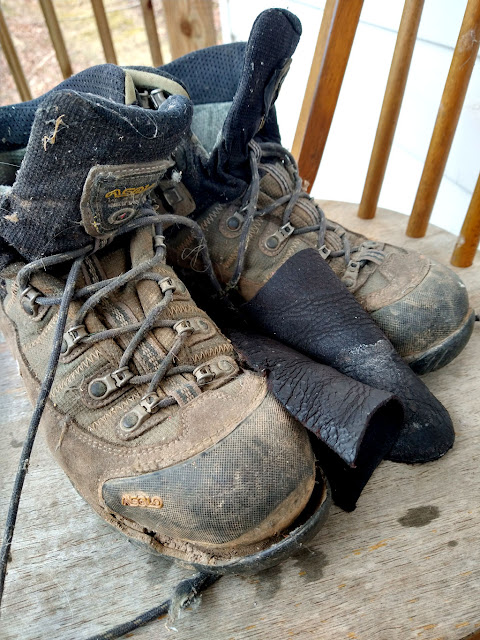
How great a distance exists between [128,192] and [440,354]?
1.21 feet

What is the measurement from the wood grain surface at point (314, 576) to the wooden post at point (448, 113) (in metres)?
0.41

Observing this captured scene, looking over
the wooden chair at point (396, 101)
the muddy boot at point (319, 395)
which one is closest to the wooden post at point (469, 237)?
the wooden chair at point (396, 101)

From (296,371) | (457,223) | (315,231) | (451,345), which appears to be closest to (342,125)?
(457,223)

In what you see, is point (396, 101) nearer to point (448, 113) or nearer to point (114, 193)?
point (448, 113)

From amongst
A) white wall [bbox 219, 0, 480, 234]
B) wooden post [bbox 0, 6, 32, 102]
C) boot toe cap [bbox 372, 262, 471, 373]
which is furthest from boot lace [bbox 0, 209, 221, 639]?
wooden post [bbox 0, 6, 32, 102]

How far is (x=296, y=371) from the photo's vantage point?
50 cm

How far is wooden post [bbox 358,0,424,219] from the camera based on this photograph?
2.57 feet

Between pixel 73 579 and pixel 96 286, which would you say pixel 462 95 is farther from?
pixel 73 579

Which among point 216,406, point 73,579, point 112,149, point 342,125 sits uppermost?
point 112,149

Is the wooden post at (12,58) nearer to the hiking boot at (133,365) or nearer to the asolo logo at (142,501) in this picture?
the hiking boot at (133,365)

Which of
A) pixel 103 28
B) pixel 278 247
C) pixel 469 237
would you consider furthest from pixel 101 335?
pixel 103 28

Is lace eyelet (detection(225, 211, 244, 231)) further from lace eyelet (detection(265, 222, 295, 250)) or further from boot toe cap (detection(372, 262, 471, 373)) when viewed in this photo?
boot toe cap (detection(372, 262, 471, 373))

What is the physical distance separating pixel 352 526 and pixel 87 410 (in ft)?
0.81

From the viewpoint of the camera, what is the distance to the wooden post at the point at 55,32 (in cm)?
127
